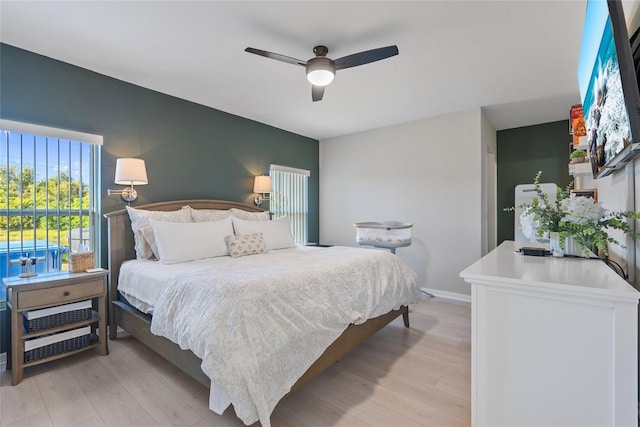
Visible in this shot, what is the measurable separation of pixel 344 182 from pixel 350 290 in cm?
325

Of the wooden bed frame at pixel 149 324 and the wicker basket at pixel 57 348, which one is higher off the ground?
the wooden bed frame at pixel 149 324

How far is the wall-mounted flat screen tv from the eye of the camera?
1033 mm

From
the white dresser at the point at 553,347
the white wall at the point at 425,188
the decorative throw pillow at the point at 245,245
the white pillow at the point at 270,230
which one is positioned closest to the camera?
the white dresser at the point at 553,347

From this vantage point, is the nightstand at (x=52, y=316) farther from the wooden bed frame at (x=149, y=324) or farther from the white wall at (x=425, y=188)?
the white wall at (x=425, y=188)

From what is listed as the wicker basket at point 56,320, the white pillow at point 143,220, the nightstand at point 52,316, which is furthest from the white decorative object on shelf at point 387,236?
the wicker basket at point 56,320

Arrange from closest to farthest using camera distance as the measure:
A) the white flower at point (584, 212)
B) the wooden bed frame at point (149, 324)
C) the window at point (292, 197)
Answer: the white flower at point (584, 212), the wooden bed frame at point (149, 324), the window at point (292, 197)

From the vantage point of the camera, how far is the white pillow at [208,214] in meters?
Answer: 3.26

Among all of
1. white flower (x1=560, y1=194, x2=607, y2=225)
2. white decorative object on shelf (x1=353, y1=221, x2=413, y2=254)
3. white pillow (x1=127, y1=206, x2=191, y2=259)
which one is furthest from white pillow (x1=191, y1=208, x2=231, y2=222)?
white flower (x1=560, y1=194, x2=607, y2=225)

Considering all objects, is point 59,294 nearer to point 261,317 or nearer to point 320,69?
point 261,317

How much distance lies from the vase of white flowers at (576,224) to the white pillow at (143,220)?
306 cm

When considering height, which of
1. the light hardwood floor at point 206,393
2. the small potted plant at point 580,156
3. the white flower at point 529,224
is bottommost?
the light hardwood floor at point 206,393

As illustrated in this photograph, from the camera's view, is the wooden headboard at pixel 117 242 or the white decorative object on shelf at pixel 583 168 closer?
the white decorative object on shelf at pixel 583 168

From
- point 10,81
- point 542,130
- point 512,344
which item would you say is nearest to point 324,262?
point 512,344

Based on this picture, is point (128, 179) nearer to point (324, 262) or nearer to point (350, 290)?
point (324, 262)
